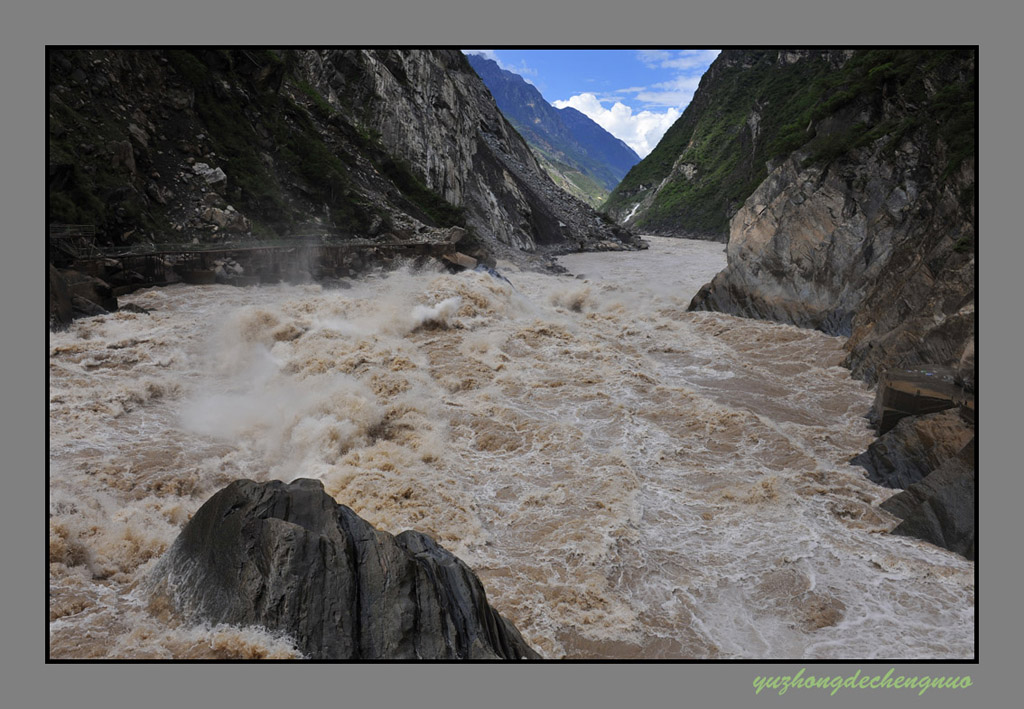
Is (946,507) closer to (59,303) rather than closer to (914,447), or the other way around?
(914,447)

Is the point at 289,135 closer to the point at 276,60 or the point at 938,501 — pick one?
the point at 276,60

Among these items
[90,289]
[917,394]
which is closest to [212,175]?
[90,289]

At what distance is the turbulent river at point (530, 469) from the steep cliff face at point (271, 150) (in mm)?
4900

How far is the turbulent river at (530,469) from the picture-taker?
5.78 m

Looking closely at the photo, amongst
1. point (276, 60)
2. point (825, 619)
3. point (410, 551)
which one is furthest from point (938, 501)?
point (276, 60)

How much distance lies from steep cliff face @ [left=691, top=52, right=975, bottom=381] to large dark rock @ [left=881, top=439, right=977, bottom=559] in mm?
4069

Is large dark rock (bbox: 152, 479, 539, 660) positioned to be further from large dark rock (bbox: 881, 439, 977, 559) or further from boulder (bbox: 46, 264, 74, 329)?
boulder (bbox: 46, 264, 74, 329)

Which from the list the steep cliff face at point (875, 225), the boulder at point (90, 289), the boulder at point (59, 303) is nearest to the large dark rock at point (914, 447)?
the steep cliff face at point (875, 225)

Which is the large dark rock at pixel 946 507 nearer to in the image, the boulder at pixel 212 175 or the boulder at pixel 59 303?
the boulder at pixel 59 303

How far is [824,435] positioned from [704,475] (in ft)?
8.70

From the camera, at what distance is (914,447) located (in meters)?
8.57

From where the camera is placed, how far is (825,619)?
5.91m

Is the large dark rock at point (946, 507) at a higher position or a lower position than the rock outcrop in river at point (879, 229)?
lower

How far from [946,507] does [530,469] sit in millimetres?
4850
